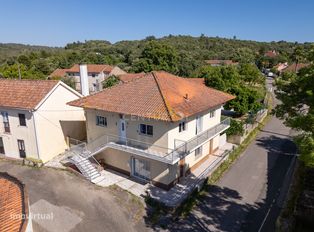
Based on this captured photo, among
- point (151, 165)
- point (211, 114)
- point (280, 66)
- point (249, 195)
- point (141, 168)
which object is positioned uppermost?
point (280, 66)

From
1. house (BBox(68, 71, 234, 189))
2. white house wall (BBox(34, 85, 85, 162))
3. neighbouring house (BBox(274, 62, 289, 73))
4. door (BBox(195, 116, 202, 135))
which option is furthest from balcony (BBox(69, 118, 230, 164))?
neighbouring house (BBox(274, 62, 289, 73))

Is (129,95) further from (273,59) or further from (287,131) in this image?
(273,59)

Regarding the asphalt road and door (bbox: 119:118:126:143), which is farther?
door (bbox: 119:118:126:143)

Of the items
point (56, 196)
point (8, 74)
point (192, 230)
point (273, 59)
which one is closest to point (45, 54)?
point (8, 74)

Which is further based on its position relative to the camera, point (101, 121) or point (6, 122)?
point (6, 122)

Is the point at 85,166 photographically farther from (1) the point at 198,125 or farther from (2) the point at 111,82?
(2) the point at 111,82

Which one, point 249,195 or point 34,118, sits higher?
point 34,118

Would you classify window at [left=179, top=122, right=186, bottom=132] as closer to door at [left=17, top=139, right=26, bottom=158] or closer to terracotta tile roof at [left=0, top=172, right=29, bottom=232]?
terracotta tile roof at [left=0, top=172, right=29, bottom=232]

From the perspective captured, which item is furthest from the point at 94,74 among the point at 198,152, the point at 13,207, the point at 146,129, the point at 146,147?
the point at 13,207
